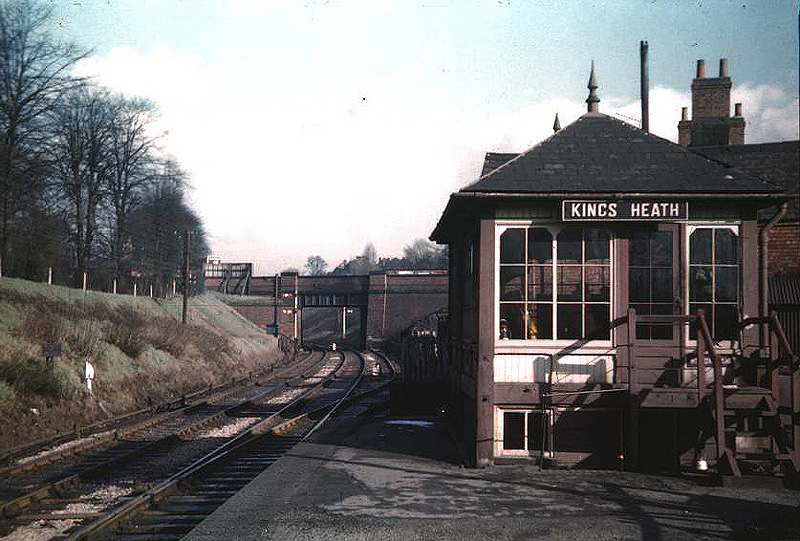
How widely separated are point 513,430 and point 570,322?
6.46 ft

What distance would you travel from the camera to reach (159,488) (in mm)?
10812

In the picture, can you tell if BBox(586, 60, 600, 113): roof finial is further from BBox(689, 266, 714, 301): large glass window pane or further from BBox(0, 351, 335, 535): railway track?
BBox(0, 351, 335, 535): railway track

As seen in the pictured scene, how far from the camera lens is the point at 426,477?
1146cm

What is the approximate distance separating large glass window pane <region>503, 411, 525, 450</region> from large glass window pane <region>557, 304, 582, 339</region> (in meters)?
1.47

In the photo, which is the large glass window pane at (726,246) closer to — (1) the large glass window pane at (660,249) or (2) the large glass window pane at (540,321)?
(1) the large glass window pane at (660,249)

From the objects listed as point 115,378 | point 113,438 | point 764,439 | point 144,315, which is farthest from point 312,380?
point 764,439

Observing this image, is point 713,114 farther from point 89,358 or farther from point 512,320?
point 89,358

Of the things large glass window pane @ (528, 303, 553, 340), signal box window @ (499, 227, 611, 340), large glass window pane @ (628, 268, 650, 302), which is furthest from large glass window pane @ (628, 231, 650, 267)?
large glass window pane @ (528, 303, 553, 340)

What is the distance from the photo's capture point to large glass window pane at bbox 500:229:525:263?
41.6ft

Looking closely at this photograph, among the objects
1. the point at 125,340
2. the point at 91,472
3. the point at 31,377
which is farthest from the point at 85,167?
the point at 91,472

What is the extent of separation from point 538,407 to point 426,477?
213 cm

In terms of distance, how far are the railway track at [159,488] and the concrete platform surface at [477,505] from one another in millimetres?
761

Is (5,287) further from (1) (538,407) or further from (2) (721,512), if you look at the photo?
(2) (721,512)

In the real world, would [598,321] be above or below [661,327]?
above
